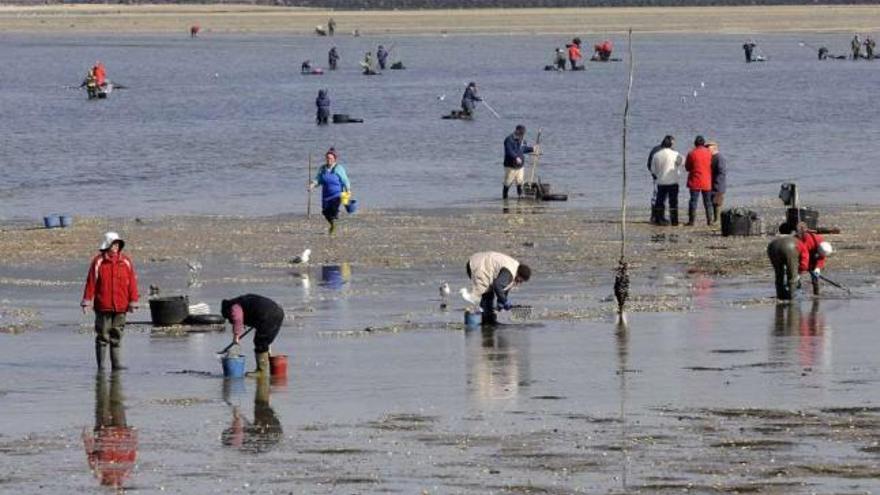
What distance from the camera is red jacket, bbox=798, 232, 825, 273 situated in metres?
28.3

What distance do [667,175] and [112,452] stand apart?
66.5 ft

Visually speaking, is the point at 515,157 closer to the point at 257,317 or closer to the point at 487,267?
the point at 487,267

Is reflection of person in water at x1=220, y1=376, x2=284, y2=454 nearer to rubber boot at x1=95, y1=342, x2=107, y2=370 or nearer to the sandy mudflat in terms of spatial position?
rubber boot at x1=95, y1=342, x2=107, y2=370

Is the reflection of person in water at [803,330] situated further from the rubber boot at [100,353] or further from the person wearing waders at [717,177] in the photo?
the person wearing waders at [717,177]

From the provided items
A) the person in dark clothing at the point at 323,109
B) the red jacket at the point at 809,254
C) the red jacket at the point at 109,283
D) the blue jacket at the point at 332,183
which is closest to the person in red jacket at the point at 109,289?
the red jacket at the point at 109,283

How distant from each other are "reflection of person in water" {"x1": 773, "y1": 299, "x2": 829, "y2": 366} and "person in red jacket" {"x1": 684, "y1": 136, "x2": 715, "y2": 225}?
913 cm

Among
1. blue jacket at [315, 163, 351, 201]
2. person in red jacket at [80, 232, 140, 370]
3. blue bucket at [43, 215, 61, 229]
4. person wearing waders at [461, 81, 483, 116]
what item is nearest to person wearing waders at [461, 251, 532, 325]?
person in red jacket at [80, 232, 140, 370]

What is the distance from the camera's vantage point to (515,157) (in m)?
42.8

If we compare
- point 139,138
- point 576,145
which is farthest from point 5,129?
point 576,145

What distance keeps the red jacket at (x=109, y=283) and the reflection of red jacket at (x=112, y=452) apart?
10.3 ft

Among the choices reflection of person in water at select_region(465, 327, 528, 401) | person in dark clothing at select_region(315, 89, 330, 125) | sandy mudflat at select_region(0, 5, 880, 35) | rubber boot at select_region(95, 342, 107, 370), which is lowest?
reflection of person in water at select_region(465, 327, 528, 401)

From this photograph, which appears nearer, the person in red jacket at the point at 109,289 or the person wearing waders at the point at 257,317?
the person wearing waders at the point at 257,317

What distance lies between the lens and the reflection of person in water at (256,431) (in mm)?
18719

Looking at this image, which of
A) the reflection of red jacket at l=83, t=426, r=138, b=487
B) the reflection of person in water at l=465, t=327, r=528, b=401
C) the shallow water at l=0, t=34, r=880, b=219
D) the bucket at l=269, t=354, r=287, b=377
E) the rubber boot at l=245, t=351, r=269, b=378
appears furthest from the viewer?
the shallow water at l=0, t=34, r=880, b=219
